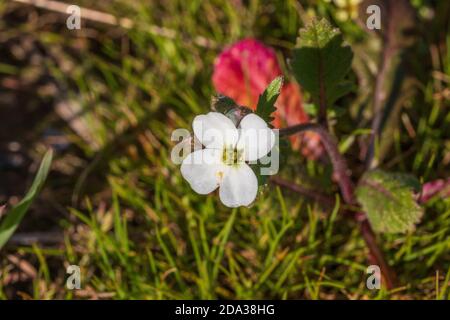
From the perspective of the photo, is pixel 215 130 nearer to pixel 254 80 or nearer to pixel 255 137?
pixel 255 137

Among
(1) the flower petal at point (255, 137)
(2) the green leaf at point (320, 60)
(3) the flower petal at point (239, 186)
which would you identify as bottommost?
(3) the flower petal at point (239, 186)

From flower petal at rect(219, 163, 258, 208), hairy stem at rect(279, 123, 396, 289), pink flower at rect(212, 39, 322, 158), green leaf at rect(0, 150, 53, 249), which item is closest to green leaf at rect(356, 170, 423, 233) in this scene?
hairy stem at rect(279, 123, 396, 289)

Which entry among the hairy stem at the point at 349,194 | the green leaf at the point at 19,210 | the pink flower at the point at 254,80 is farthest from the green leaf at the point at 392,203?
the green leaf at the point at 19,210

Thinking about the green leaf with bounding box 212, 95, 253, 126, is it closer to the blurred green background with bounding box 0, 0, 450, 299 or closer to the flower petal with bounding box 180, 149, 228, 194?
the flower petal with bounding box 180, 149, 228, 194

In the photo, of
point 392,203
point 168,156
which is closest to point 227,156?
point 392,203

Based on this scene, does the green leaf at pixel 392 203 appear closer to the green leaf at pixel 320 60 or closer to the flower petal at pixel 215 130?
the green leaf at pixel 320 60

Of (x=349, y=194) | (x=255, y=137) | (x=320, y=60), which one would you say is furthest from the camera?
(x=349, y=194)
